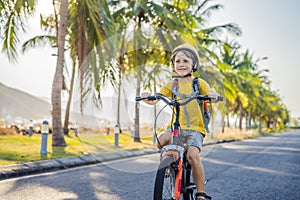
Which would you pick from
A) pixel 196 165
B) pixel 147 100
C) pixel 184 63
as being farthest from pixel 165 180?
pixel 184 63

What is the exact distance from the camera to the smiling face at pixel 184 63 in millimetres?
3685

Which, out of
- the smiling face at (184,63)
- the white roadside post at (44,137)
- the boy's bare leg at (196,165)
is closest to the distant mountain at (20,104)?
the white roadside post at (44,137)

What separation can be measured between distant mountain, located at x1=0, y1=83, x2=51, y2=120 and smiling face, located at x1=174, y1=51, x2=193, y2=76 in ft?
135

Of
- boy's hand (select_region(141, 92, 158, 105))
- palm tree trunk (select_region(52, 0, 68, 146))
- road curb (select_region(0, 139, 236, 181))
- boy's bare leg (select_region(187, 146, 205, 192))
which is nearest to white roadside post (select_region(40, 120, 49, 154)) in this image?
road curb (select_region(0, 139, 236, 181))

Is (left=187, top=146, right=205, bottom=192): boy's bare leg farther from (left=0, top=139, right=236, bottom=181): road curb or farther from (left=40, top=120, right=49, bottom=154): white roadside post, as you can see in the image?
(left=40, top=120, right=49, bottom=154): white roadside post

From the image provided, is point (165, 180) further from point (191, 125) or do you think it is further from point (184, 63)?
point (184, 63)

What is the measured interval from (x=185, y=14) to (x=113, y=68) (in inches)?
319

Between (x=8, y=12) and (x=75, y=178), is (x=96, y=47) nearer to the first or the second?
(x=8, y=12)

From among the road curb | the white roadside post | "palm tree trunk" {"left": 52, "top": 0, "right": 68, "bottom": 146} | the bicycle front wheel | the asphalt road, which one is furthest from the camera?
"palm tree trunk" {"left": 52, "top": 0, "right": 68, "bottom": 146}

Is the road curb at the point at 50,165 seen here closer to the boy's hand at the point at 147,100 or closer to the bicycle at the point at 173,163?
the boy's hand at the point at 147,100

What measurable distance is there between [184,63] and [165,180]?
1.10m

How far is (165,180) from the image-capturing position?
334 cm

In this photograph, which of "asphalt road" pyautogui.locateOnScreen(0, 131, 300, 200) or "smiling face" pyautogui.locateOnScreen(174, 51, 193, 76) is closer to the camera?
"smiling face" pyautogui.locateOnScreen(174, 51, 193, 76)

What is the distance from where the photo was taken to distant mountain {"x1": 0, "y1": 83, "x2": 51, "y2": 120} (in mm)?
44597
